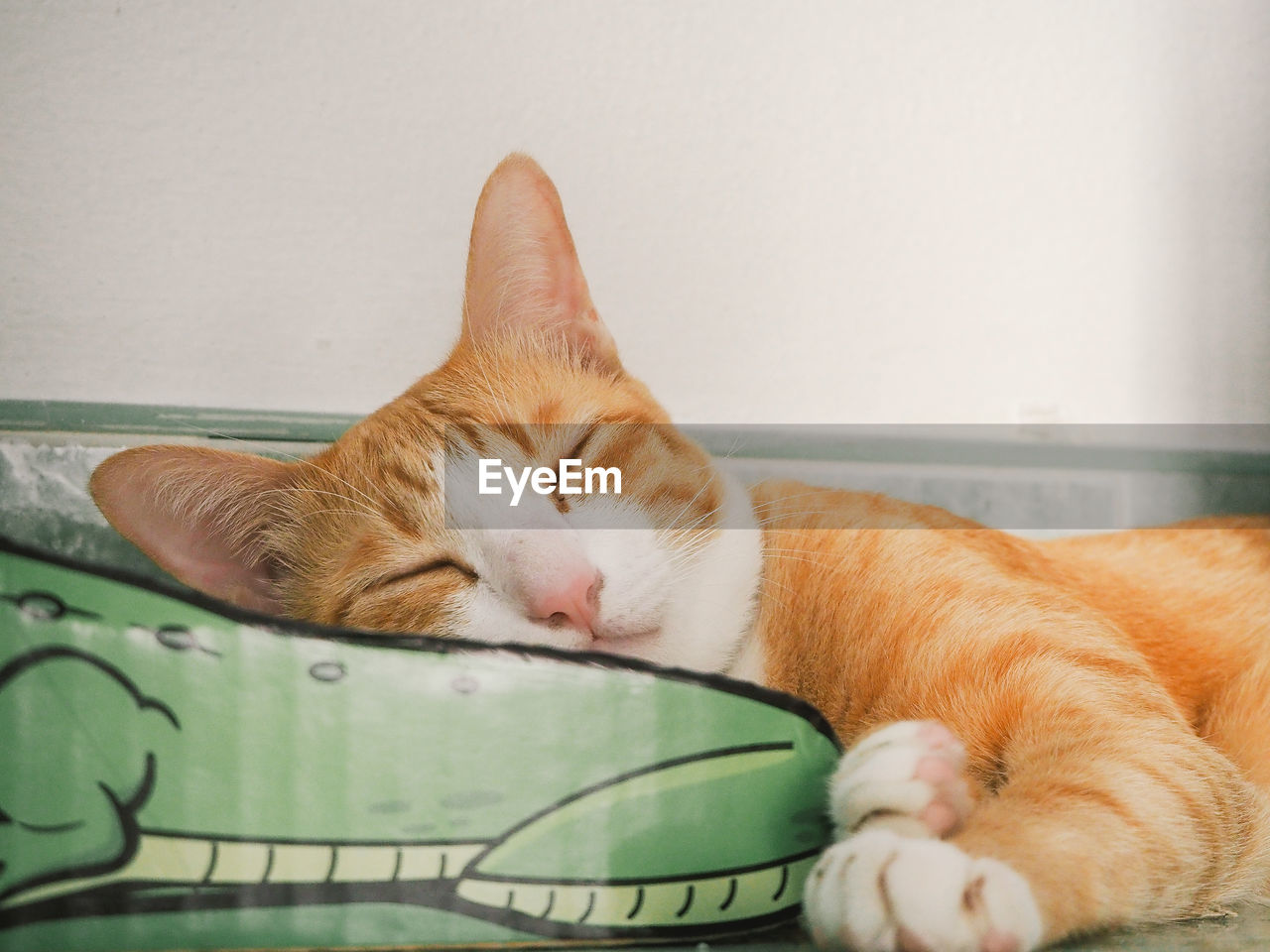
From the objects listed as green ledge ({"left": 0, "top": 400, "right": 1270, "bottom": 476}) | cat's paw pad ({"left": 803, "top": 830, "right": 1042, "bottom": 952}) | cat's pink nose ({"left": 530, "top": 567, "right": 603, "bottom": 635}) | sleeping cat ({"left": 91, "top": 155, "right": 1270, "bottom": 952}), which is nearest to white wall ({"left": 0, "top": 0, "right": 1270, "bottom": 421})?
green ledge ({"left": 0, "top": 400, "right": 1270, "bottom": 476})

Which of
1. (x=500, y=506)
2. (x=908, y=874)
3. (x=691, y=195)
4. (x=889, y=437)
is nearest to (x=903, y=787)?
(x=908, y=874)

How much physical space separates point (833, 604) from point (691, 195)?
52 cm

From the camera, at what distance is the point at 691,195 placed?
1.06 metres

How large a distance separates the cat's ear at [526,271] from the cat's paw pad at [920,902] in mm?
607

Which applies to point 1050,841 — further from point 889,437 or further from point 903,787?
point 889,437

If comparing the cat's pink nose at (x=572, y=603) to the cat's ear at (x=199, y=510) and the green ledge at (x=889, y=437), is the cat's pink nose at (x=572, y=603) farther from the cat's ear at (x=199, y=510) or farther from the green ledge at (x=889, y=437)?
the green ledge at (x=889, y=437)

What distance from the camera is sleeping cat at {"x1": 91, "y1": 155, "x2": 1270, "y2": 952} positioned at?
58 centimetres

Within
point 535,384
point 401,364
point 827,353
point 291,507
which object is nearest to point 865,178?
point 827,353

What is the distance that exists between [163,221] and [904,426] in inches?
35.1

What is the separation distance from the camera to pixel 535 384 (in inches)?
36.6

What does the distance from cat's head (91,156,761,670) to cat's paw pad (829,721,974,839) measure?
0.73 ft

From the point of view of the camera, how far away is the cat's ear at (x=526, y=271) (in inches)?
35.8

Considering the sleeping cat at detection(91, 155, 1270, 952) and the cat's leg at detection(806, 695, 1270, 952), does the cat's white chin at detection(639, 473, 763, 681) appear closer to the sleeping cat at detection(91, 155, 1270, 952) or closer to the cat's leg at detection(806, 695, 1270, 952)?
the sleeping cat at detection(91, 155, 1270, 952)

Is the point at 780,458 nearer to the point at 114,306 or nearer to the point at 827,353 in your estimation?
the point at 827,353
